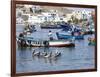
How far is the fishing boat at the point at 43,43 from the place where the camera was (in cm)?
157

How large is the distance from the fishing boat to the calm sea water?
29 mm

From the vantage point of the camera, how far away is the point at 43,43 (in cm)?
163

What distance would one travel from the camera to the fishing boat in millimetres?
1573

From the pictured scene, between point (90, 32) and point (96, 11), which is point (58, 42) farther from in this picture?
point (96, 11)

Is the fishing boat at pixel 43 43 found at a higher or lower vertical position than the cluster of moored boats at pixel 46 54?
higher

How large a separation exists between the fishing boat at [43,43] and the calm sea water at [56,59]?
0.10 ft

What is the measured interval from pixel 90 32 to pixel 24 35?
652mm

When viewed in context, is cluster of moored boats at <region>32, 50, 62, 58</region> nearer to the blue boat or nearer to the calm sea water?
the calm sea water

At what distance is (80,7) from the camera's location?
1753 millimetres

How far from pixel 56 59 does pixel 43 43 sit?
0.64ft

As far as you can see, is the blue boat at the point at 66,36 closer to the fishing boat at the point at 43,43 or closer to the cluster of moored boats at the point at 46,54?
the fishing boat at the point at 43,43

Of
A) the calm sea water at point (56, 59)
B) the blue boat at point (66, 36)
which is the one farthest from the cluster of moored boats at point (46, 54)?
the blue boat at point (66, 36)

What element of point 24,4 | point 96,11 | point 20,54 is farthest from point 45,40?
point 96,11

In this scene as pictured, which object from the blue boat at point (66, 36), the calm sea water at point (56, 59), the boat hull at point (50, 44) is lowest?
the calm sea water at point (56, 59)
